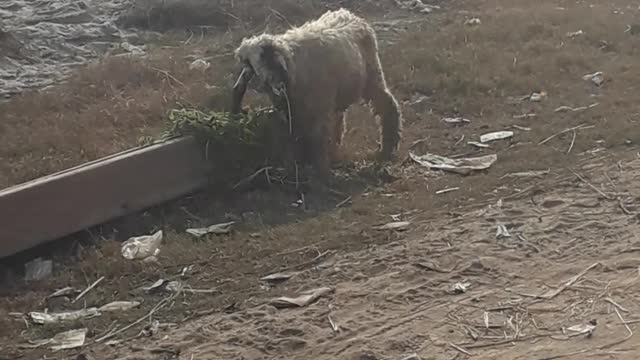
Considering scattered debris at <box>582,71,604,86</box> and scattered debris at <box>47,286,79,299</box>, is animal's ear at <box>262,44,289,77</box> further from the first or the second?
scattered debris at <box>582,71,604,86</box>

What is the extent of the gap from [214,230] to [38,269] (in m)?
1.21

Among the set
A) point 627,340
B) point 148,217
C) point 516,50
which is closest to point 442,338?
point 627,340

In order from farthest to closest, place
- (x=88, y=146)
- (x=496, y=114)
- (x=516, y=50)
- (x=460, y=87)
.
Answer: (x=516, y=50)
(x=460, y=87)
(x=496, y=114)
(x=88, y=146)

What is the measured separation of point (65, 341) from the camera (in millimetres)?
5102

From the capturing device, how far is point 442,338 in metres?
4.94

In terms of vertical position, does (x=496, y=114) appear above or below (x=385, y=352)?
below

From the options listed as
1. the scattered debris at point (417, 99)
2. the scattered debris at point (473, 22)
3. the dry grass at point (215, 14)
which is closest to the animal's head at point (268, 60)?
the scattered debris at point (417, 99)

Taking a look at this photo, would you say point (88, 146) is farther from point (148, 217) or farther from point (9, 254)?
point (9, 254)

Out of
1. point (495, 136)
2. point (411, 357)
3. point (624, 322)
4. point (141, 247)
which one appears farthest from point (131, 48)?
point (624, 322)

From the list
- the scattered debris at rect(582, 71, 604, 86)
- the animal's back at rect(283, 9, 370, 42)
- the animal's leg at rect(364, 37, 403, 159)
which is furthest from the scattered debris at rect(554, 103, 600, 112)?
the animal's back at rect(283, 9, 370, 42)

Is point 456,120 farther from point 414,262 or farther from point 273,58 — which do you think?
point 414,262

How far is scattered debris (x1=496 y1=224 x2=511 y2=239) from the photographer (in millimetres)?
6115

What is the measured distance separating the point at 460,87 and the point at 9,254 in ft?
16.4

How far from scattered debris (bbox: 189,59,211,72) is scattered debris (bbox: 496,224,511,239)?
4491mm
